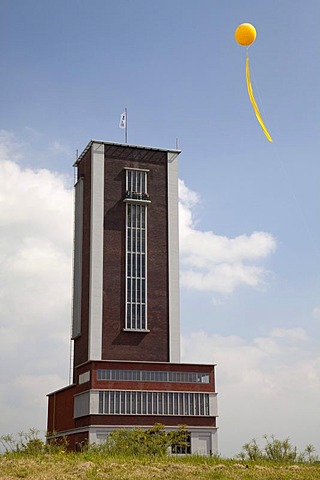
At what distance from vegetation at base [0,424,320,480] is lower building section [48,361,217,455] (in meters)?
31.0

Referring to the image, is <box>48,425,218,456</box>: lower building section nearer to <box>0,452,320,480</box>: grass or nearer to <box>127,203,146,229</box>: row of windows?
<box>127,203,146,229</box>: row of windows

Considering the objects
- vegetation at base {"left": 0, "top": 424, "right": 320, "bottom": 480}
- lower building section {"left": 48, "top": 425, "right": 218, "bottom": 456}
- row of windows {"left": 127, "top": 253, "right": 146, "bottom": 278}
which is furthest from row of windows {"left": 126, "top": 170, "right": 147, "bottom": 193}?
vegetation at base {"left": 0, "top": 424, "right": 320, "bottom": 480}

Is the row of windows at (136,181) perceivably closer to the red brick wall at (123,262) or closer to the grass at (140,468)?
the red brick wall at (123,262)

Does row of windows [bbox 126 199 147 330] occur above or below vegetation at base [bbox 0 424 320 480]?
above

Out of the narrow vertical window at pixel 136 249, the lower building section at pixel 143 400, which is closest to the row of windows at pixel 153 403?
the lower building section at pixel 143 400

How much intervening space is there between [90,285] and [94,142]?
13819 mm

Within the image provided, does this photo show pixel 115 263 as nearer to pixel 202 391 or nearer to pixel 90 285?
pixel 90 285

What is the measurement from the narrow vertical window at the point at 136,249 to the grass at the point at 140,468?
40.5m

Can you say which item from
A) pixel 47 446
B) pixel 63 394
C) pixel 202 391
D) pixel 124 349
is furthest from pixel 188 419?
pixel 47 446

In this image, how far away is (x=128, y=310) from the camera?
67000 millimetres

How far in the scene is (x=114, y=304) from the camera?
66.8 metres

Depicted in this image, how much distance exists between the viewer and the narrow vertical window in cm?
6725

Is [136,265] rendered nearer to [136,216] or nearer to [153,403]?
[136,216]

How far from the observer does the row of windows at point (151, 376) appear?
62469 mm
